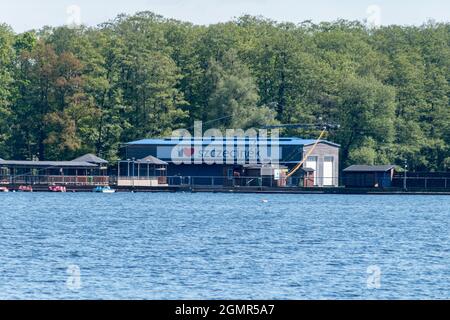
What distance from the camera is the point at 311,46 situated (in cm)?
13862

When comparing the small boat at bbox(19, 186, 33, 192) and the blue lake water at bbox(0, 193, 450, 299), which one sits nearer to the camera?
the blue lake water at bbox(0, 193, 450, 299)

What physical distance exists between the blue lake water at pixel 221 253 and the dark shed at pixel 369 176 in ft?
102

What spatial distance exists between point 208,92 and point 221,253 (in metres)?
85.2

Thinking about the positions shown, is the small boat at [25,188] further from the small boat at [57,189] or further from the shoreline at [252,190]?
the small boat at [57,189]

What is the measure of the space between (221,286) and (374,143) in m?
90.4

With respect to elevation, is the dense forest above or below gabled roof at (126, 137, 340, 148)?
above

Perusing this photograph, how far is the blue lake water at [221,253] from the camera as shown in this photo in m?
35.6

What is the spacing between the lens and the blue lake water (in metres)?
35.6

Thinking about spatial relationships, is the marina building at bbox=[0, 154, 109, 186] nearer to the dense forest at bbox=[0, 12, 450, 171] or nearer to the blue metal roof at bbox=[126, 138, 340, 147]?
the dense forest at bbox=[0, 12, 450, 171]

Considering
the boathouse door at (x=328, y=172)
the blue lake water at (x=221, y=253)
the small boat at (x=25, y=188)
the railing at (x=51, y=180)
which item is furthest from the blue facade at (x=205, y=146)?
the blue lake water at (x=221, y=253)

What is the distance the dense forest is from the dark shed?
2.74 metres

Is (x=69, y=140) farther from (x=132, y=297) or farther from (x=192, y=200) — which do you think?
(x=132, y=297)

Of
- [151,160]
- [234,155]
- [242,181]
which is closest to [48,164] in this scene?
[151,160]

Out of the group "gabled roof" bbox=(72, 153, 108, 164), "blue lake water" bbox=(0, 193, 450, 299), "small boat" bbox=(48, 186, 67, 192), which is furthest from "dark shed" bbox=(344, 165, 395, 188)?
"blue lake water" bbox=(0, 193, 450, 299)
